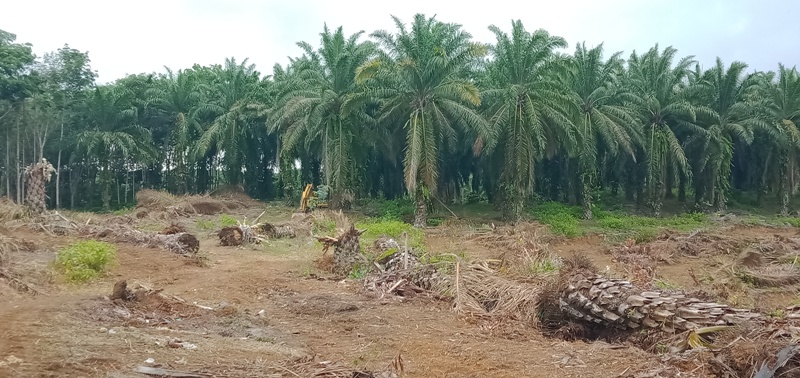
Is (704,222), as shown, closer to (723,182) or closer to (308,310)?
(723,182)

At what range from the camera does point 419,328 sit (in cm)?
920

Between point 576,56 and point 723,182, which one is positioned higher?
point 576,56

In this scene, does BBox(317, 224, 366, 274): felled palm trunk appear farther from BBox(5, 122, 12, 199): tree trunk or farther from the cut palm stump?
BBox(5, 122, 12, 199): tree trunk

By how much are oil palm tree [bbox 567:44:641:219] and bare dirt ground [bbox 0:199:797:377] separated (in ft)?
50.5

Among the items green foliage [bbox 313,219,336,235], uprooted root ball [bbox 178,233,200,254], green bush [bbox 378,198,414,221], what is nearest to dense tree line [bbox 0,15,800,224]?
green bush [bbox 378,198,414,221]

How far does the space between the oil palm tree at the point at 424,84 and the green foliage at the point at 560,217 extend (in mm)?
4820

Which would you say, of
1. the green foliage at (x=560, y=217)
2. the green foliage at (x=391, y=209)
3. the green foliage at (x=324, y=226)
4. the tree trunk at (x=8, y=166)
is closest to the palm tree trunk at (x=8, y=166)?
the tree trunk at (x=8, y=166)

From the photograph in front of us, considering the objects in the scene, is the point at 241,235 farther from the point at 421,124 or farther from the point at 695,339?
the point at 695,339

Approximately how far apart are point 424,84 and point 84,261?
17204 mm

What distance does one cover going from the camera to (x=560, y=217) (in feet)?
97.6

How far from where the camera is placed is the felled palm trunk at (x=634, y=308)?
729 cm

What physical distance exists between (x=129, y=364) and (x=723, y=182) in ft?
114

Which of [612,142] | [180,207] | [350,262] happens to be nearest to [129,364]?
[350,262]

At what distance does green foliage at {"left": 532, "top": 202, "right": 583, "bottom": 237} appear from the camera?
1042 inches
